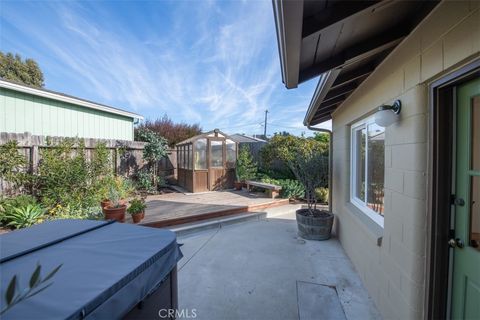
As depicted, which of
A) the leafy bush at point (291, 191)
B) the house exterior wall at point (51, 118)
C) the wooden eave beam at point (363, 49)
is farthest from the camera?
the leafy bush at point (291, 191)

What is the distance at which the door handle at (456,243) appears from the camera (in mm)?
1563

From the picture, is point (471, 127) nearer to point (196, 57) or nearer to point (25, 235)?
point (25, 235)

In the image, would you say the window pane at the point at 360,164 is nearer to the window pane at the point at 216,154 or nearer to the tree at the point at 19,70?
the window pane at the point at 216,154

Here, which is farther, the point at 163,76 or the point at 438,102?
the point at 163,76

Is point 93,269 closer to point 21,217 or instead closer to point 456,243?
point 456,243

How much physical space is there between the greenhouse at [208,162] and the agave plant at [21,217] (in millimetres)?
4575

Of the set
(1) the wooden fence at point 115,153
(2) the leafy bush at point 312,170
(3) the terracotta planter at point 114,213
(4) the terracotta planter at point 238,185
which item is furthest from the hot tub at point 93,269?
(4) the terracotta planter at point 238,185

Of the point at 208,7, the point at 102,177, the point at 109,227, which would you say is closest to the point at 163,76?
the point at 102,177

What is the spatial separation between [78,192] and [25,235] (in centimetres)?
428

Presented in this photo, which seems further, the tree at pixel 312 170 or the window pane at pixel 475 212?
the tree at pixel 312 170

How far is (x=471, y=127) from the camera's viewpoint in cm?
152

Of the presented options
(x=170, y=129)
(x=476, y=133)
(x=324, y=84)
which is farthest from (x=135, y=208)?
(x=170, y=129)

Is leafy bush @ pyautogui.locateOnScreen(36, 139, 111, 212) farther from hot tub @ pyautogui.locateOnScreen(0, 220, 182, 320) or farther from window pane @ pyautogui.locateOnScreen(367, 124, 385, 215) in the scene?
window pane @ pyautogui.locateOnScreen(367, 124, 385, 215)

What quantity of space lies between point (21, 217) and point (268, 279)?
4606 millimetres
